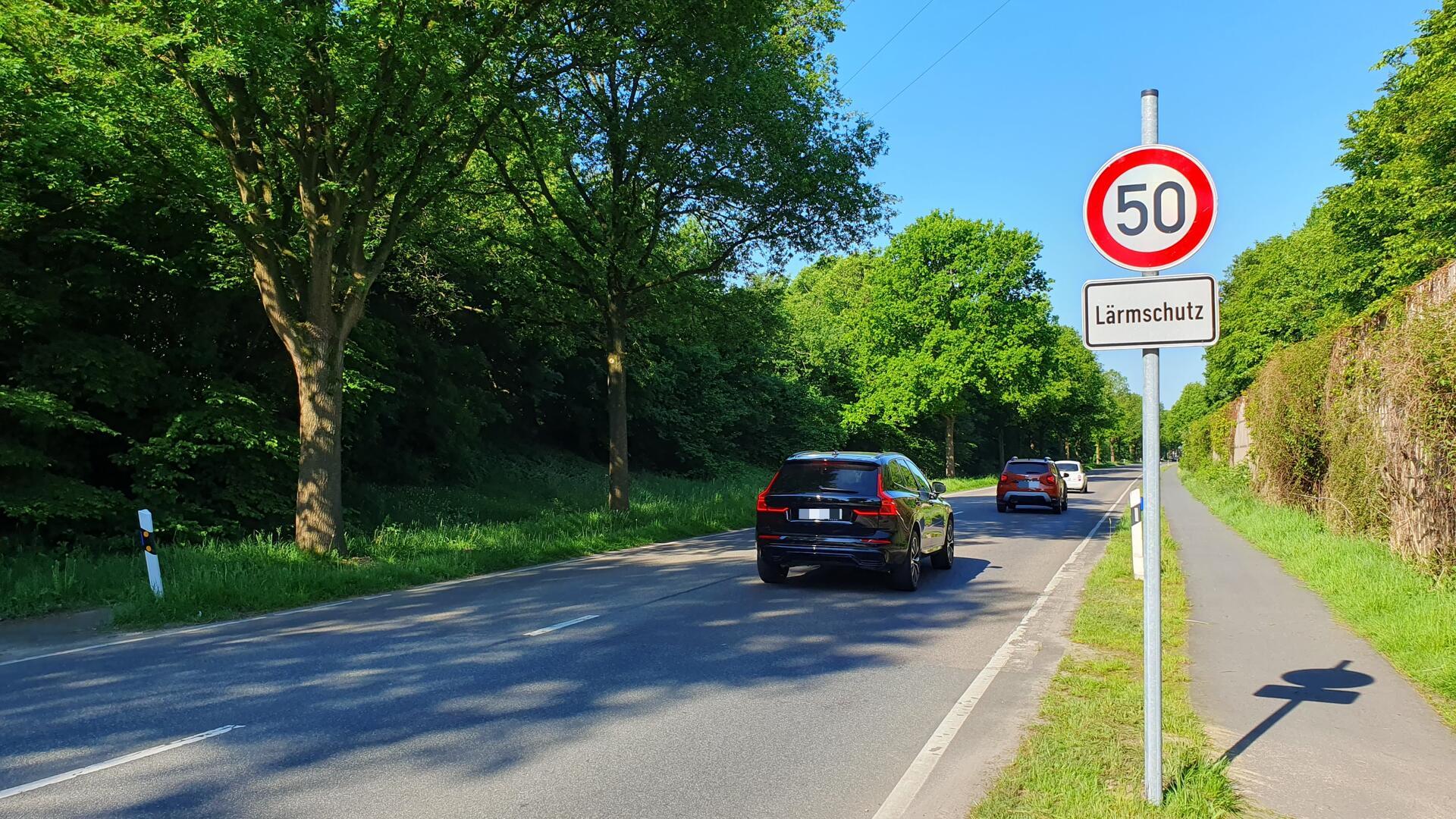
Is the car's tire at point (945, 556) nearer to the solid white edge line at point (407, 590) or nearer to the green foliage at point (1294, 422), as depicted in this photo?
the solid white edge line at point (407, 590)

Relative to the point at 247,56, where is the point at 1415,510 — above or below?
below

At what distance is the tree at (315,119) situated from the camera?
35.6ft

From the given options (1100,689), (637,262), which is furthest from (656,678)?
(637,262)

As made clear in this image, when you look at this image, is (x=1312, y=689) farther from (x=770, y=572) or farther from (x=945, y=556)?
(x=945, y=556)

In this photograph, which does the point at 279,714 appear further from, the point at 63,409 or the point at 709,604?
the point at 63,409

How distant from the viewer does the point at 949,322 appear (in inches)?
1860

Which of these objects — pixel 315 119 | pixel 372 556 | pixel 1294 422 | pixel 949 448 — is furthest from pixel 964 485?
pixel 315 119

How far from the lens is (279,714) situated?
5.82 m

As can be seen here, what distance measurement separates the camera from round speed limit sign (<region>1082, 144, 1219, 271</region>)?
170 inches

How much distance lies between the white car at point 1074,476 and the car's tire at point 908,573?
30642 mm

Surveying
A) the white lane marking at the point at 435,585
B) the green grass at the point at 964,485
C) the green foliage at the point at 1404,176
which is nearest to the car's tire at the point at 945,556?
the white lane marking at the point at 435,585

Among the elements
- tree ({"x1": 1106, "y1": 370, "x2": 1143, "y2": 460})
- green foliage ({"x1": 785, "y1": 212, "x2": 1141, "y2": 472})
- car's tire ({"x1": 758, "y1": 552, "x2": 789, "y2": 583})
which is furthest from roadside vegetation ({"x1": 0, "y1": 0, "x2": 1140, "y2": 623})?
tree ({"x1": 1106, "y1": 370, "x2": 1143, "y2": 460})

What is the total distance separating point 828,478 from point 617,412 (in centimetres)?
997

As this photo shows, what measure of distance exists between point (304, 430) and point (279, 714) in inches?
335
